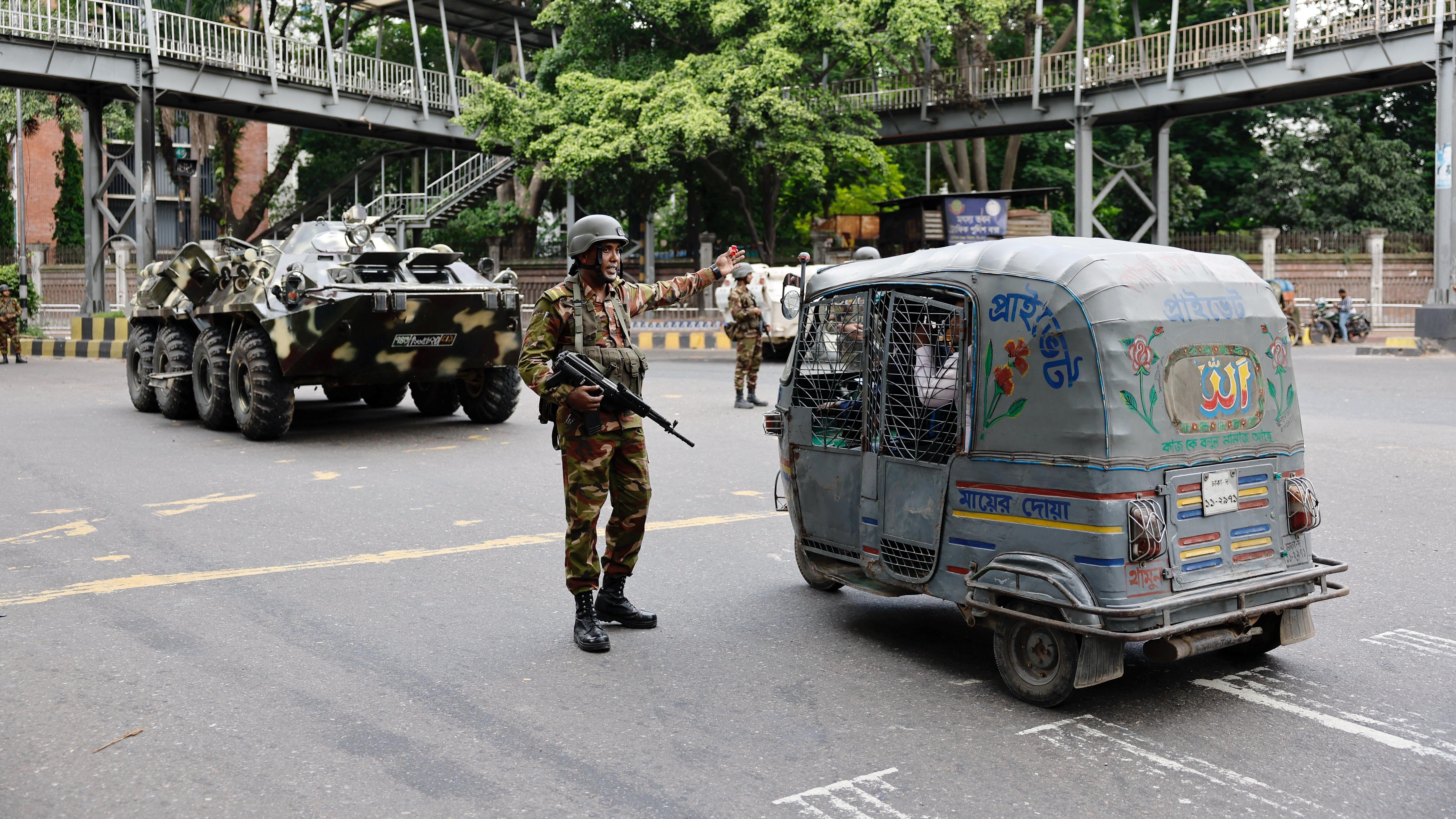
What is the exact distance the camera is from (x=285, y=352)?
11.6 metres

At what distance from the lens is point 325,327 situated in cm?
1150

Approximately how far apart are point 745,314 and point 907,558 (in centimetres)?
948

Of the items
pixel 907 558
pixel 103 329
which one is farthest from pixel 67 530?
pixel 103 329

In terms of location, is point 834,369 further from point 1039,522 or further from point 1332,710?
point 1332,710

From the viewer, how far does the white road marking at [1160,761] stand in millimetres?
3746

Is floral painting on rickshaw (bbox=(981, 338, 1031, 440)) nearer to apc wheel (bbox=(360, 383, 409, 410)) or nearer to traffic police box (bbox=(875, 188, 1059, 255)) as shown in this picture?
apc wheel (bbox=(360, 383, 409, 410))

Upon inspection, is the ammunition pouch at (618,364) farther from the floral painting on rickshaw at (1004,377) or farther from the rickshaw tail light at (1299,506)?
the rickshaw tail light at (1299,506)

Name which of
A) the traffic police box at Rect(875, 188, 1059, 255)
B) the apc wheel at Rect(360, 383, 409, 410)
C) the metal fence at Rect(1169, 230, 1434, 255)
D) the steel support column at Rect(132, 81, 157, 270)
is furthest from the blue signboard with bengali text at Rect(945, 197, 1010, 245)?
the apc wheel at Rect(360, 383, 409, 410)

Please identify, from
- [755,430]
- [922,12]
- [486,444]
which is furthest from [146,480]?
[922,12]

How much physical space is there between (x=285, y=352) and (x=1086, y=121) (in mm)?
23479

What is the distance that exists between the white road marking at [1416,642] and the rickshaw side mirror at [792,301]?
2.75 meters

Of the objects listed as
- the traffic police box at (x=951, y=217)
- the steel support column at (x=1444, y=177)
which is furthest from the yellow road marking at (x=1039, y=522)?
the traffic police box at (x=951, y=217)

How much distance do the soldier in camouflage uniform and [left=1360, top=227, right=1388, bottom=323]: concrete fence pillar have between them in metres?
31.4

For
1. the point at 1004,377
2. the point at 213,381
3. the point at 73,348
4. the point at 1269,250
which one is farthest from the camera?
the point at 1269,250
